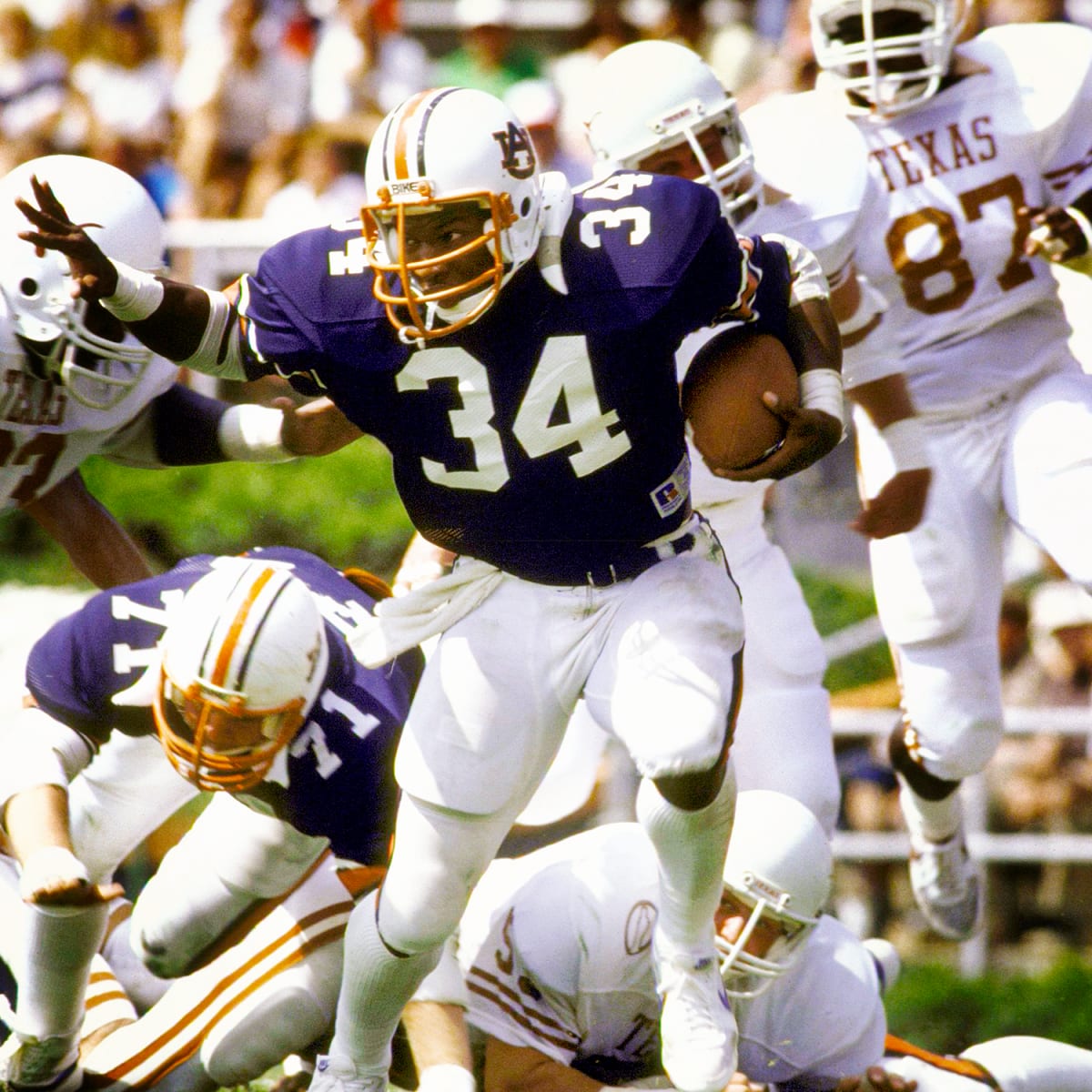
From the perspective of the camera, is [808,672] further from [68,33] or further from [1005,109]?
[68,33]

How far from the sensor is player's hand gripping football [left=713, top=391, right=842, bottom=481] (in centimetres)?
320

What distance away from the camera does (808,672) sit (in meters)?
4.52

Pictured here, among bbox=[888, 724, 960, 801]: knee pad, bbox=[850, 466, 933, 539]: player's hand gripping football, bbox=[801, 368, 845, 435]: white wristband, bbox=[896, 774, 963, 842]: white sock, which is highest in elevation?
bbox=[801, 368, 845, 435]: white wristband

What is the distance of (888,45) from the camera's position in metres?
4.37

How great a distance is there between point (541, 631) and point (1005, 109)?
191cm

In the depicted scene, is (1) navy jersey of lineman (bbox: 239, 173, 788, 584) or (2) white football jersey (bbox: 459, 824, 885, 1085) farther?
(2) white football jersey (bbox: 459, 824, 885, 1085)

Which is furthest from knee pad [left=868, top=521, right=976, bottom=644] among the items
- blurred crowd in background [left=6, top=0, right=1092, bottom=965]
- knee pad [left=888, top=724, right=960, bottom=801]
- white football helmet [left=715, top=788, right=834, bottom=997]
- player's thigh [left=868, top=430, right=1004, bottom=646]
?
blurred crowd in background [left=6, top=0, right=1092, bottom=965]

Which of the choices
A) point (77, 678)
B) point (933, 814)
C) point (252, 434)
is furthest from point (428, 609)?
point (933, 814)

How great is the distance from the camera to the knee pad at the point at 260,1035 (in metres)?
3.75

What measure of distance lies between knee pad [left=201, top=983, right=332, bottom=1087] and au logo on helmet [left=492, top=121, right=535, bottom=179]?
1.65 metres

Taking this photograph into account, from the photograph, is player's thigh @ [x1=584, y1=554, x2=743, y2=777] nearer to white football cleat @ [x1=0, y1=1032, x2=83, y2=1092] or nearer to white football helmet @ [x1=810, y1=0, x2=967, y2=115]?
white football cleat @ [x1=0, y1=1032, x2=83, y2=1092]

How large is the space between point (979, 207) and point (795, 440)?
4.80ft

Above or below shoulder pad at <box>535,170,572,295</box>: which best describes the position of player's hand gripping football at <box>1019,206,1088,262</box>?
below

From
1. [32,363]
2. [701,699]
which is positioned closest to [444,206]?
[701,699]
